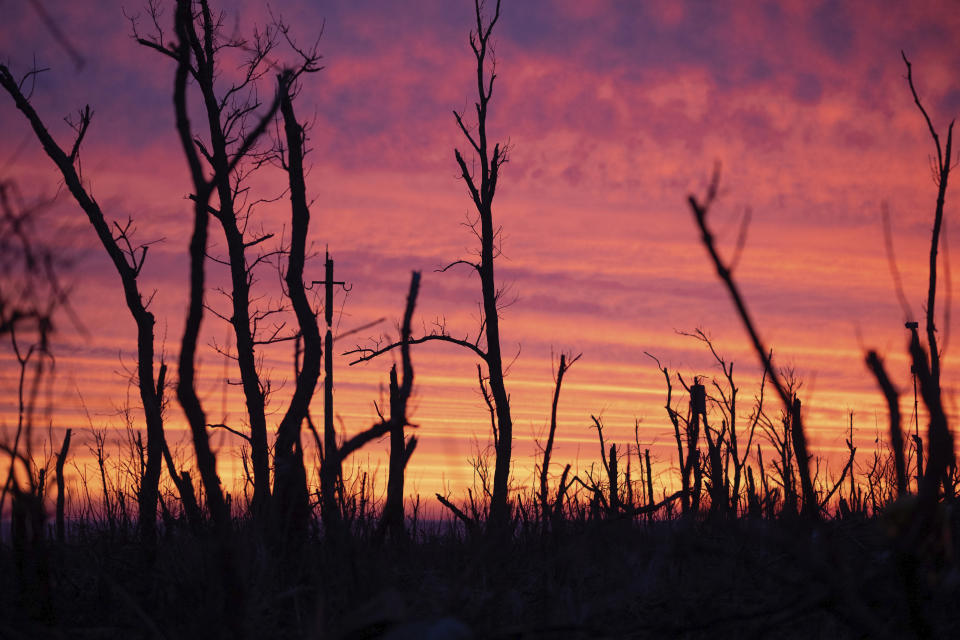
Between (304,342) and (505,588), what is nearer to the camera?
(505,588)

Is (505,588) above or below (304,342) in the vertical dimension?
below

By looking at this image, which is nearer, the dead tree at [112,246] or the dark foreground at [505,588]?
the dark foreground at [505,588]

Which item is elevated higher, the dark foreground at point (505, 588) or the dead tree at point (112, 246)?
the dead tree at point (112, 246)

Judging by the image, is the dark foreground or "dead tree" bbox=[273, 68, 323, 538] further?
"dead tree" bbox=[273, 68, 323, 538]

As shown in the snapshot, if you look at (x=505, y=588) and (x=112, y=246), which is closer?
(x=505, y=588)

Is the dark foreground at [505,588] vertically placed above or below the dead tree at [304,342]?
below

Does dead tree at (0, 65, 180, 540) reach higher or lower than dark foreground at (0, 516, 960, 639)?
higher

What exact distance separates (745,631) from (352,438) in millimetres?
2423

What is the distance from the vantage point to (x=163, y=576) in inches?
178

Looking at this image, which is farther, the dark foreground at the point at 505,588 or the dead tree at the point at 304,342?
the dead tree at the point at 304,342

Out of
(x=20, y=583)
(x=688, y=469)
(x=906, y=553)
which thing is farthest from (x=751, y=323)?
(x=688, y=469)

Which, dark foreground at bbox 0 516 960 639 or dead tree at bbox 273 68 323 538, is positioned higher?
dead tree at bbox 273 68 323 538

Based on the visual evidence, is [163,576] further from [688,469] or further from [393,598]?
[688,469]

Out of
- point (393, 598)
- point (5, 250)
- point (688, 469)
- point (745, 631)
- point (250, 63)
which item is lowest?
point (745, 631)
